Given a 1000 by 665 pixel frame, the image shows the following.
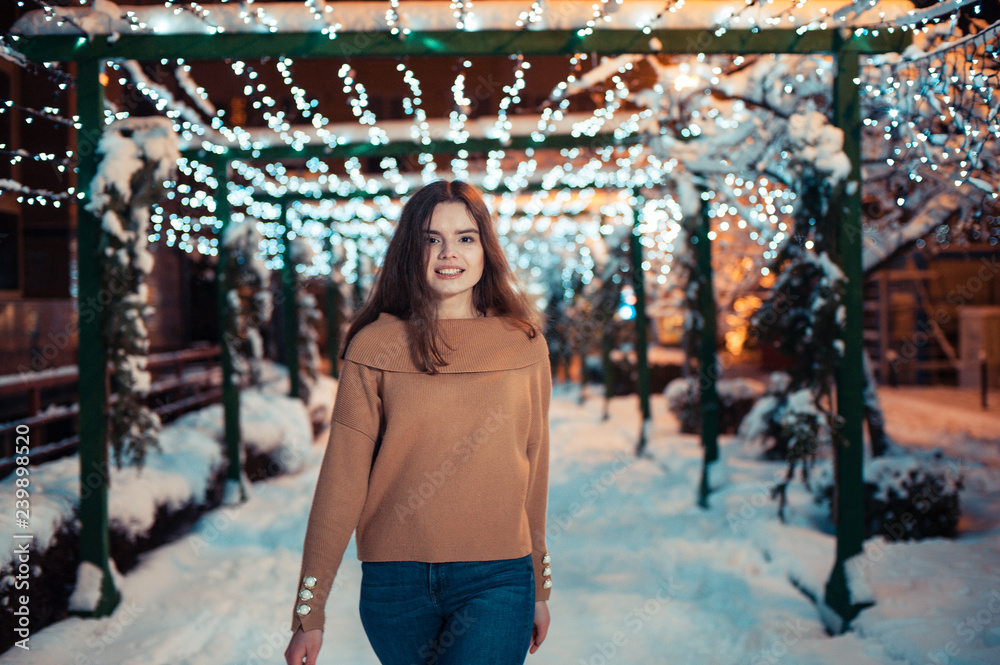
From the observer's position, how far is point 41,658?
3.27m

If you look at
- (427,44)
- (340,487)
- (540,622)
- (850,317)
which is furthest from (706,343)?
(340,487)

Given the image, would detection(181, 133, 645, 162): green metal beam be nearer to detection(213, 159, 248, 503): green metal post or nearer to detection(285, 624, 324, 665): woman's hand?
detection(213, 159, 248, 503): green metal post

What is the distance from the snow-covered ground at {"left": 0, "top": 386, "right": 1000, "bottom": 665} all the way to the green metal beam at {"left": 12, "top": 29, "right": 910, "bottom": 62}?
314 cm

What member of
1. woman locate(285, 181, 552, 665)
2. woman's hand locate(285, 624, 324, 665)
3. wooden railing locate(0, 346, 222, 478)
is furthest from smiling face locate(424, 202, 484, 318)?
wooden railing locate(0, 346, 222, 478)

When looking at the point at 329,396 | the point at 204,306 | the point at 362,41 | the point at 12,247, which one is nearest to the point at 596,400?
the point at 329,396

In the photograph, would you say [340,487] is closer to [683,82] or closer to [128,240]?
[128,240]

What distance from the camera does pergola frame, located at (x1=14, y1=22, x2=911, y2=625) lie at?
3.88 m

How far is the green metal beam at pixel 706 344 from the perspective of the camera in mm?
6312

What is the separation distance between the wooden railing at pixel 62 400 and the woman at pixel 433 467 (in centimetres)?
321

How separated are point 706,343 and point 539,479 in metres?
4.79

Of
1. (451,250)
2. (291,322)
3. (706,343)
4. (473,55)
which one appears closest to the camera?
(451,250)

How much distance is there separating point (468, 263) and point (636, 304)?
715cm

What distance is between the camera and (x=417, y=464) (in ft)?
5.77

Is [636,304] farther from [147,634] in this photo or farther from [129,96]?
[147,634]
